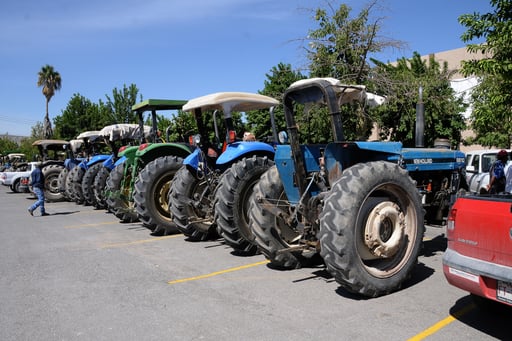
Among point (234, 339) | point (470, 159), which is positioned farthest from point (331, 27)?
point (234, 339)

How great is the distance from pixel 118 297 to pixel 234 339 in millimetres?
1868

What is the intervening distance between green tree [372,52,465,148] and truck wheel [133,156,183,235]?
8521 mm

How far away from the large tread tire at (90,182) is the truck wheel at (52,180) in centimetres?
436

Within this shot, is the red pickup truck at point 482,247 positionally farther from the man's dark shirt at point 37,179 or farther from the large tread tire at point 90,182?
the man's dark shirt at point 37,179

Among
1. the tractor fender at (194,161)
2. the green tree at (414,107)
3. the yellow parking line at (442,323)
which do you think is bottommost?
the yellow parking line at (442,323)

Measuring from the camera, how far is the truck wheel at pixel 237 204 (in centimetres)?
698

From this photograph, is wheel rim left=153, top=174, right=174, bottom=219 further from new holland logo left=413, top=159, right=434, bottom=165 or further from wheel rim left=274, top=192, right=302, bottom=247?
new holland logo left=413, top=159, right=434, bottom=165

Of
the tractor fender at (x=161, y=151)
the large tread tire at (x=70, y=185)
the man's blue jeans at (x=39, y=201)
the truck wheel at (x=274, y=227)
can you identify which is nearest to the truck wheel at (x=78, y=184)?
the large tread tire at (x=70, y=185)

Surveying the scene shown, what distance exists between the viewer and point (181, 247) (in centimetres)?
802

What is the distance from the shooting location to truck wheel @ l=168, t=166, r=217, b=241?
8180 mm

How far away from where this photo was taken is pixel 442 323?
4164 millimetres

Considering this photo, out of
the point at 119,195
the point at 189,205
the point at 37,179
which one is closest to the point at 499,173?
the point at 189,205

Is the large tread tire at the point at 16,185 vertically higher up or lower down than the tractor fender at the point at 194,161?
lower down

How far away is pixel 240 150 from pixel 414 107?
1157 centimetres
